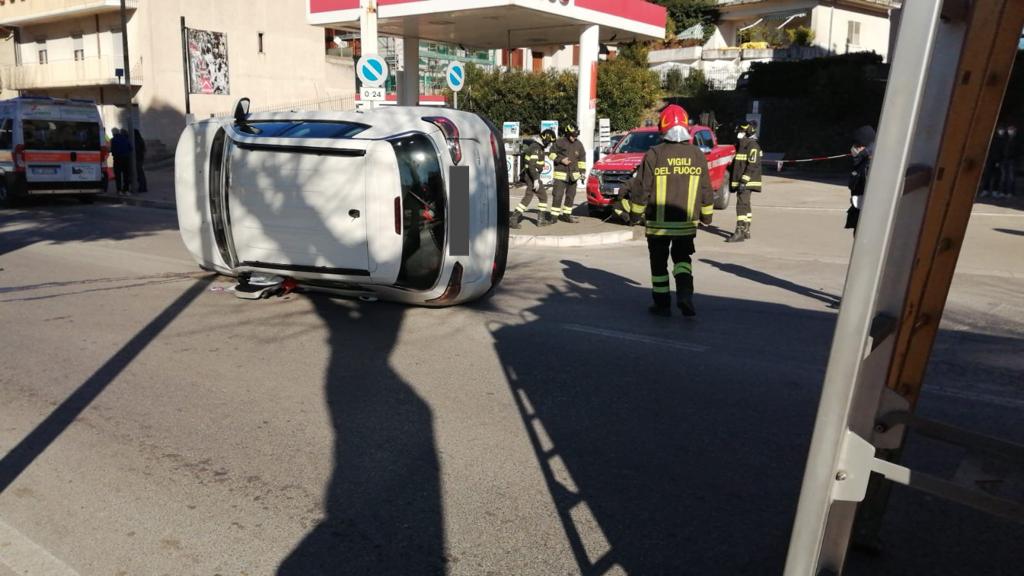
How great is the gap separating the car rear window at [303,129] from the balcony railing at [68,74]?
2774cm

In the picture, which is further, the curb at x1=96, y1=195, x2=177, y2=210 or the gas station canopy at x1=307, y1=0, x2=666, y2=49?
the gas station canopy at x1=307, y1=0, x2=666, y2=49

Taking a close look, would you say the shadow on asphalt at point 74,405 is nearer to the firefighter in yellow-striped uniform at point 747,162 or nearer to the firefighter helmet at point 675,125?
the firefighter helmet at point 675,125

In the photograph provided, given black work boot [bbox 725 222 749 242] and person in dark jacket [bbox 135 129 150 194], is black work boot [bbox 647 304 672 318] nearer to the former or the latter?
black work boot [bbox 725 222 749 242]

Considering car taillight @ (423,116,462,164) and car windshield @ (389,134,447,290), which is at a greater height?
car taillight @ (423,116,462,164)

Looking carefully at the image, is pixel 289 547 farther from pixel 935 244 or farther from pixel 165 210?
pixel 165 210

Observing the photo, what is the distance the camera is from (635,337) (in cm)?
714

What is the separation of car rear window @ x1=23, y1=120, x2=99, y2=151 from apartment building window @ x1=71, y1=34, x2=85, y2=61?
20014 millimetres

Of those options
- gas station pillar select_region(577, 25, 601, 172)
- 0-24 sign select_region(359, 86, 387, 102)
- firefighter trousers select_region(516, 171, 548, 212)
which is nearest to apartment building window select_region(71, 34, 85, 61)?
gas station pillar select_region(577, 25, 601, 172)

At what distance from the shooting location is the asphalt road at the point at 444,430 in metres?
3.70

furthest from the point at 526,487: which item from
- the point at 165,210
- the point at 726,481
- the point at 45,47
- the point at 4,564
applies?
the point at 45,47

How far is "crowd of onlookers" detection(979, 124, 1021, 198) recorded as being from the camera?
19.2 meters

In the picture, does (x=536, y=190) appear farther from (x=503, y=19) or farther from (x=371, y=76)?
(x=503, y=19)

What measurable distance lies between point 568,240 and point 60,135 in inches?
515

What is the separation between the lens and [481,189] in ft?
25.4
